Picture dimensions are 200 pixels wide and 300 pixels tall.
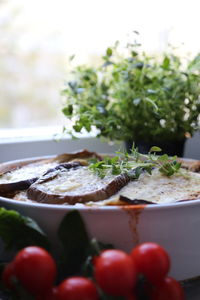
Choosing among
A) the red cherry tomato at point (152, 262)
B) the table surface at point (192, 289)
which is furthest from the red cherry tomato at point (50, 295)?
the table surface at point (192, 289)

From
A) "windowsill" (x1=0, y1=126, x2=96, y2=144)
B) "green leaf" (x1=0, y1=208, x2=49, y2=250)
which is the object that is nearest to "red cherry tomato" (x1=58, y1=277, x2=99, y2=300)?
"green leaf" (x1=0, y1=208, x2=49, y2=250)

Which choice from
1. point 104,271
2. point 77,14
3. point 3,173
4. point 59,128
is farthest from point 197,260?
point 77,14

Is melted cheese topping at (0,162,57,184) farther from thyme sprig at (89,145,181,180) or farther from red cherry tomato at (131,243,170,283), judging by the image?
red cherry tomato at (131,243,170,283)

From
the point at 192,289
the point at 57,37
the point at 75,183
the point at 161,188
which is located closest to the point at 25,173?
the point at 75,183

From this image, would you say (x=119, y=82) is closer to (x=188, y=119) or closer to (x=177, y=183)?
(x=188, y=119)

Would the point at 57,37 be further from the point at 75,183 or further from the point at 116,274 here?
the point at 116,274

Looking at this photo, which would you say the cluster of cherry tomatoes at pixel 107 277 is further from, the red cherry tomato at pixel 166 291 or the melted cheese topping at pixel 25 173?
the melted cheese topping at pixel 25 173
